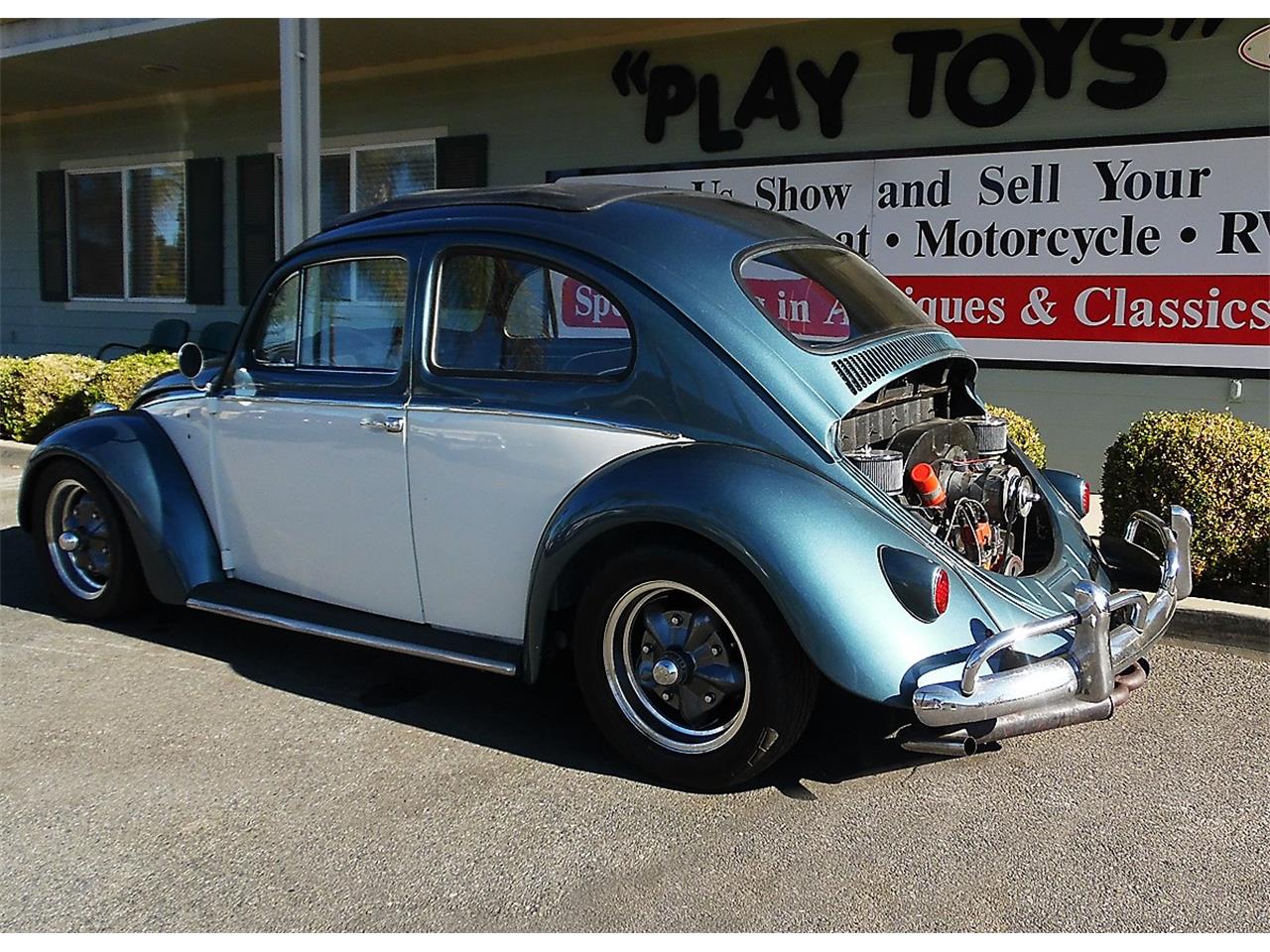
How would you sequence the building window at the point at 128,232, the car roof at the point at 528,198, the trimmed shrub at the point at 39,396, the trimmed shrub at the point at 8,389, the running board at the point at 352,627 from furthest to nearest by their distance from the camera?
the building window at the point at 128,232 → the trimmed shrub at the point at 8,389 → the trimmed shrub at the point at 39,396 → the car roof at the point at 528,198 → the running board at the point at 352,627

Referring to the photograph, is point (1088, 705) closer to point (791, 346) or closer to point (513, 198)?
point (791, 346)

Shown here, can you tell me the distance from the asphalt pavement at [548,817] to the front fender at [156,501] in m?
0.43

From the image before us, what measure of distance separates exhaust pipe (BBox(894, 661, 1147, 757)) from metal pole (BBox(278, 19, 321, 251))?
229 inches

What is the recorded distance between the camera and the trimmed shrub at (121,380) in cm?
897

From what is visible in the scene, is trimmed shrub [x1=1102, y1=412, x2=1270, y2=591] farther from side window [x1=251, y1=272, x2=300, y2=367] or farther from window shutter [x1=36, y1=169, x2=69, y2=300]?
window shutter [x1=36, y1=169, x2=69, y2=300]

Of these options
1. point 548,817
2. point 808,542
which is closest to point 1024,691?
point 808,542

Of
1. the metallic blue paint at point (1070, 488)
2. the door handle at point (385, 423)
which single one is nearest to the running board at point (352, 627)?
the door handle at point (385, 423)

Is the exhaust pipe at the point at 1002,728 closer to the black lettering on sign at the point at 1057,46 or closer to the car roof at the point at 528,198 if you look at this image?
the car roof at the point at 528,198

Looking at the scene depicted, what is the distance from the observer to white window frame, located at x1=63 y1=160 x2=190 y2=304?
12117mm

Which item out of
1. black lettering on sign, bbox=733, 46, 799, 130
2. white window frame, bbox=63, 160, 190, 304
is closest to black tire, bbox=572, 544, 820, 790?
black lettering on sign, bbox=733, 46, 799, 130

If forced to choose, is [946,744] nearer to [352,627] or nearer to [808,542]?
[808,542]

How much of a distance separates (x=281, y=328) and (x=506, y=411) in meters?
1.25

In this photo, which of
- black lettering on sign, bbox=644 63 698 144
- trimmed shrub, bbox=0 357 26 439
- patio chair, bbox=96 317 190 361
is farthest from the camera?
patio chair, bbox=96 317 190 361

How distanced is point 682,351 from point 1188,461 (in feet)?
9.60
